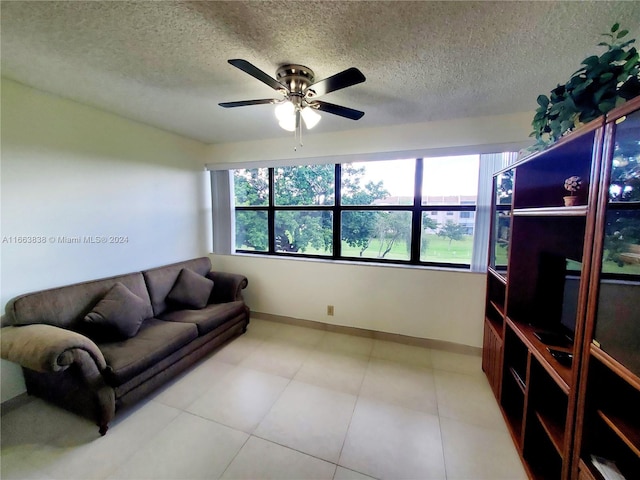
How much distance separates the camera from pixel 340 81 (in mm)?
1405

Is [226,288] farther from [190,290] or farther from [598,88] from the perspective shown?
[598,88]

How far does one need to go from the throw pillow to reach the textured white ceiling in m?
1.70

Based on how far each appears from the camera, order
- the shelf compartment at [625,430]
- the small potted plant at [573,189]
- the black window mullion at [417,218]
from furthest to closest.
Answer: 1. the black window mullion at [417,218]
2. the small potted plant at [573,189]
3. the shelf compartment at [625,430]

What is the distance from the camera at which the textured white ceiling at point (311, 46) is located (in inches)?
47.5

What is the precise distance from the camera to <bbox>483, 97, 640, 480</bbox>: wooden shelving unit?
91cm

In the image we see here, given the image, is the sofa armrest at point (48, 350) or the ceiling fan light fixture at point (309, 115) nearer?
the sofa armrest at point (48, 350)

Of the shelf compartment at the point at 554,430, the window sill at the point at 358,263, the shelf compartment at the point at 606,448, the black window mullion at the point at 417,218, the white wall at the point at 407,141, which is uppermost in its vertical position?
the white wall at the point at 407,141

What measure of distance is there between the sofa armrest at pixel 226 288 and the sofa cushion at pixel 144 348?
69 centimetres

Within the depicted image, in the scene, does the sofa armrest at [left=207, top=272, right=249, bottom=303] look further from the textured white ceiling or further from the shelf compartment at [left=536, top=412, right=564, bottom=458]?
the shelf compartment at [left=536, top=412, right=564, bottom=458]

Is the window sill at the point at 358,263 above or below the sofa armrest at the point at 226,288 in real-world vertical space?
above

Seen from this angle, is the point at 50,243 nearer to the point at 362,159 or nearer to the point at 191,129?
the point at 191,129

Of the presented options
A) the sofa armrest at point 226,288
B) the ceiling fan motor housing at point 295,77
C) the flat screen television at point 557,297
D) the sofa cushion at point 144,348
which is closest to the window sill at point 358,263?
the sofa armrest at point 226,288

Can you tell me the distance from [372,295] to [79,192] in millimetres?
3030

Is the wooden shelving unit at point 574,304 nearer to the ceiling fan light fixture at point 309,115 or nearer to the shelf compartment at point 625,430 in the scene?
the shelf compartment at point 625,430
